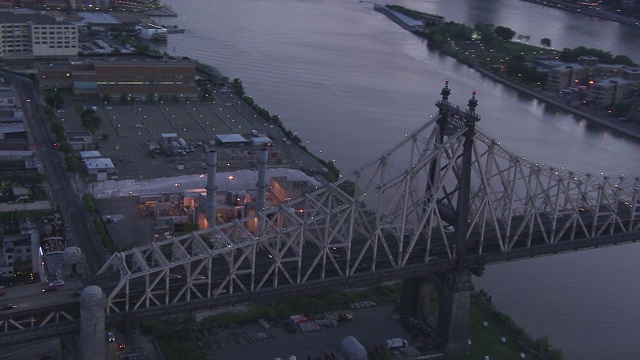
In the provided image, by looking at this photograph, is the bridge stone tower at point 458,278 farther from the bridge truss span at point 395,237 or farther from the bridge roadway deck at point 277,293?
the bridge roadway deck at point 277,293

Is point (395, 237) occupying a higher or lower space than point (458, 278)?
higher

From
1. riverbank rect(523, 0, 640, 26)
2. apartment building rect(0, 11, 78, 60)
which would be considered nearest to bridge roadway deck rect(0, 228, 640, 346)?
apartment building rect(0, 11, 78, 60)

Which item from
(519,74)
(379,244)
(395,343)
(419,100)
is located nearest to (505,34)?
(519,74)

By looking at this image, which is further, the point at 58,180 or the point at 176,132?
the point at 176,132

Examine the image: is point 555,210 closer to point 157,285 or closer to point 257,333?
point 257,333

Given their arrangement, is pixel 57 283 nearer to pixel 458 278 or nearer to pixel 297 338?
pixel 297 338

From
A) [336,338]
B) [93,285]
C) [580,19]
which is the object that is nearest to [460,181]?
[336,338]

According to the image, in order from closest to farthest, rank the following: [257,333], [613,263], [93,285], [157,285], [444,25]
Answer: [93,285] < [157,285] < [257,333] < [613,263] < [444,25]
